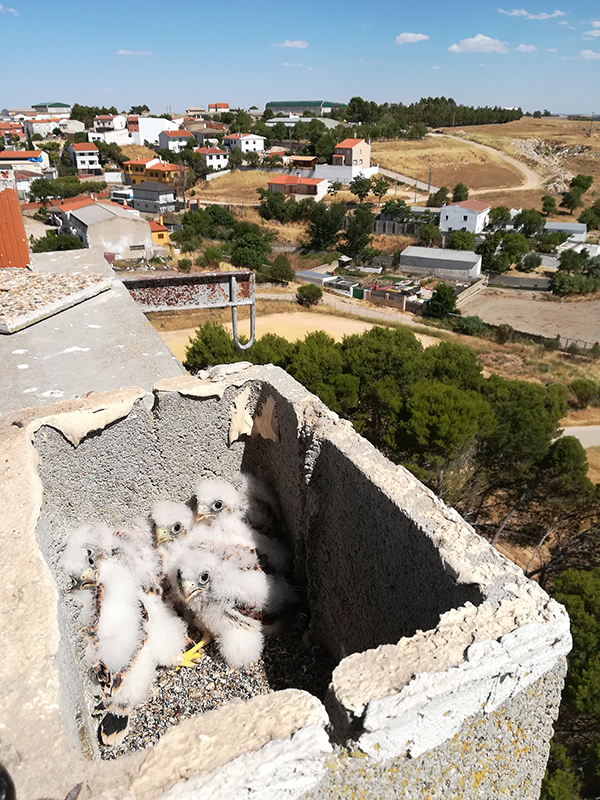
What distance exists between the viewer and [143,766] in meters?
2.41

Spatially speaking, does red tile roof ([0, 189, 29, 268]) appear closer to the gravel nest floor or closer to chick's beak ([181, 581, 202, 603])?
chick's beak ([181, 581, 202, 603])

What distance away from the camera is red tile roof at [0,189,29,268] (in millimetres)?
9797

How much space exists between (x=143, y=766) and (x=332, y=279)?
38342 mm

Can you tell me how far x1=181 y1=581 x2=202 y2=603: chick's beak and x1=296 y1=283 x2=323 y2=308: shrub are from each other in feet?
94.4

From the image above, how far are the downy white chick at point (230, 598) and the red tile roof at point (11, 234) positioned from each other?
743 centimetres

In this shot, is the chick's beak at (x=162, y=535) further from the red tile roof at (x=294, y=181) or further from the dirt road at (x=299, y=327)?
the red tile roof at (x=294, y=181)

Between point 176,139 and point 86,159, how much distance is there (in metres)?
15.6

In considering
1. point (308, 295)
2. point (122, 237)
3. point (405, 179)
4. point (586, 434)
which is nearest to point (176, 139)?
point (405, 179)

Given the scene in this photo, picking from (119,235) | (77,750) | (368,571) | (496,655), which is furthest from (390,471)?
(119,235)

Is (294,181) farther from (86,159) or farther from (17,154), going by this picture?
(17,154)

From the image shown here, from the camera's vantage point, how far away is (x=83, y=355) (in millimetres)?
7023

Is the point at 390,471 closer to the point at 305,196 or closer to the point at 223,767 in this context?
the point at 223,767

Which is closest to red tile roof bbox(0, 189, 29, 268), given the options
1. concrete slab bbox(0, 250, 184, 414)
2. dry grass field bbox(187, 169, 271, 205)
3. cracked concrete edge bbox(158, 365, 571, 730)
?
concrete slab bbox(0, 250, 184, 414)

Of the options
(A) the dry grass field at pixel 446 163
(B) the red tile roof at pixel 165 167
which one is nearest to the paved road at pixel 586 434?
(B) the red tile roof at pixel 165 167
